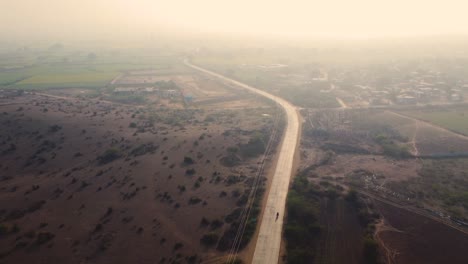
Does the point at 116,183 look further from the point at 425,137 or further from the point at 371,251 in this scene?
the point at 425,137

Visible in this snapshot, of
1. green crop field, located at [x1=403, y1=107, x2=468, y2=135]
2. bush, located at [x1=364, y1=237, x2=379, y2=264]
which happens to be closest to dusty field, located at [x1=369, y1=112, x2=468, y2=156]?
green crop field, located at [x1=403, y1=107, x2=468, y2=135]

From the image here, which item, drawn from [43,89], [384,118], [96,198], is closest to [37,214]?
[96,198]

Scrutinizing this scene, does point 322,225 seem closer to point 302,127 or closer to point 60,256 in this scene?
point 60,256

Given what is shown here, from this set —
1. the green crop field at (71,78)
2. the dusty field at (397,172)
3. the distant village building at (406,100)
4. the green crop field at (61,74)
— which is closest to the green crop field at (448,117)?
the dusty field at (397,172)

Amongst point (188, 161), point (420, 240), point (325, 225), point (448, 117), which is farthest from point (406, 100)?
point (188, 161)

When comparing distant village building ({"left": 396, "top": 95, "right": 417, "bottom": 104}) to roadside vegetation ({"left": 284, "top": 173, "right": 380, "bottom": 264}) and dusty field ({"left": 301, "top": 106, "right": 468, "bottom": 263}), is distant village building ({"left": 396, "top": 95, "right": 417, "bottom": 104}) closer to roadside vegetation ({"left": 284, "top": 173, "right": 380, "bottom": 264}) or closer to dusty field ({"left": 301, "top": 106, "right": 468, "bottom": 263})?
dusty field ({"left": 301, "top": 106, "right": 468, "bottom": 263})

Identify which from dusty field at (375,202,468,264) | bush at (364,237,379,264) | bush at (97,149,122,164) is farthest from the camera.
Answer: bush at (97,149,122,164)
